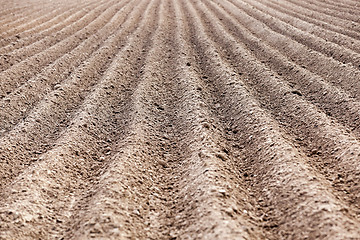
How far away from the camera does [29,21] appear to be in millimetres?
7125

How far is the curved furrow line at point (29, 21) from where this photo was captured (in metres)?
6.15

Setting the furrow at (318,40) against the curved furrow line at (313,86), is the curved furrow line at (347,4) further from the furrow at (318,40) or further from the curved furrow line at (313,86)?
the curved furrow line at (313,86)

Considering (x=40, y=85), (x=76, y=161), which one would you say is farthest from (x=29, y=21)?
(x=76, y=161)

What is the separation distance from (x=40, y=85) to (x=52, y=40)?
85.6 inches

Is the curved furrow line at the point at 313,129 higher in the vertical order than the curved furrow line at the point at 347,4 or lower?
lower

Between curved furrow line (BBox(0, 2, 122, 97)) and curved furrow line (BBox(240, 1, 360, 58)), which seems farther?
curved furrow line (BBox(240, 1, 360, 58))

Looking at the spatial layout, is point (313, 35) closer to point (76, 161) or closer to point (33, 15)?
point (76, 161)

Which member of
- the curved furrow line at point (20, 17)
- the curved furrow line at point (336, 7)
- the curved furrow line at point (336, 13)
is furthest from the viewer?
the curved furrow line at point (336, 7)

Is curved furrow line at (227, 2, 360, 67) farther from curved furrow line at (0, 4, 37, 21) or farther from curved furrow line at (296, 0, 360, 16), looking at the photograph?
curved furrow line at (0, 4, 37, 21)

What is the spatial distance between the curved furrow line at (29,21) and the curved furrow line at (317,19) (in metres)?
6.01

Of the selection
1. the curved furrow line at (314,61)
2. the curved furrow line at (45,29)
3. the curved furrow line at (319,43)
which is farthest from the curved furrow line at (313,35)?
the curved furrow line at (45,29)

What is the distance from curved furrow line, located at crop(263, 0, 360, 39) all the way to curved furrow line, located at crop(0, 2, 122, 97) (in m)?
4.66

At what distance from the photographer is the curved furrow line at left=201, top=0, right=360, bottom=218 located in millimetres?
2221

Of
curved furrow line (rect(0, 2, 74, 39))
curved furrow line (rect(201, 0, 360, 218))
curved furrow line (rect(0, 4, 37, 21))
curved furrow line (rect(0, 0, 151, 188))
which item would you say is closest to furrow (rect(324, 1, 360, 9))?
curved furrow line (rect(201, 0, 360, 218))
